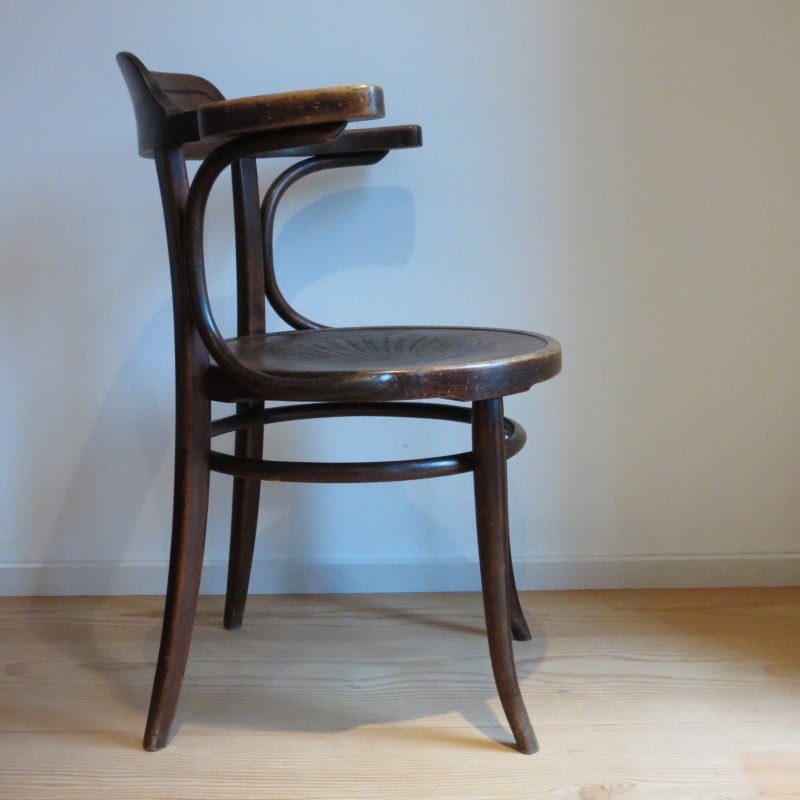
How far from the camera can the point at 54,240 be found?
128 centimetres

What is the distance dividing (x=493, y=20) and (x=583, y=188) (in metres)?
0.28

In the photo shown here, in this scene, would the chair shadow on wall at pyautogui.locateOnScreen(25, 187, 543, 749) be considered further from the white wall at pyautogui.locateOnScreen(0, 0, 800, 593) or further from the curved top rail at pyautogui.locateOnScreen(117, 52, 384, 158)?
the curved top rail at pyautogui.locateOnScreen(117, 52, 384, 158)

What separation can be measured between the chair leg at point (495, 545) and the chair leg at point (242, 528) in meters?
0.40

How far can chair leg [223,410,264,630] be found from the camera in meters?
1.17

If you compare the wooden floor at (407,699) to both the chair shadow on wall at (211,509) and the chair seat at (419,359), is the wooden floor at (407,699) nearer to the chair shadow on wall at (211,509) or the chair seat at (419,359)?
the chair shadow on wall at (211,509)

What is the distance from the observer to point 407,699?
1.02 metres

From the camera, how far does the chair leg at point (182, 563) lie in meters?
0.90

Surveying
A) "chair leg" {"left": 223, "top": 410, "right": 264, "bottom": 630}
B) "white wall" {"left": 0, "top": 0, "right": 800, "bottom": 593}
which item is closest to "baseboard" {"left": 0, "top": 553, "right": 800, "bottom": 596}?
"white wall" {"left": 0, "top": 0, "right": 800, "bottom": 593}

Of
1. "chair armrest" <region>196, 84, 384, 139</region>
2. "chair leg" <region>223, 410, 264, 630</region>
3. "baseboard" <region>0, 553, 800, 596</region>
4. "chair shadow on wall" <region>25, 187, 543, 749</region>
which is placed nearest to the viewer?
"chair armrest" <region>196, 84, 384, 139</region>

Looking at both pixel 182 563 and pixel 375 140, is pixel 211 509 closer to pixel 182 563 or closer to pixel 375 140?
pixel 182 563

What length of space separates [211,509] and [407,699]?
492 millimetres

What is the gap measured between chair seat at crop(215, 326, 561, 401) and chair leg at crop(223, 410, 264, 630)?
17cm

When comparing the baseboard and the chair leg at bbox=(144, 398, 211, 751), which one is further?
the baseboard

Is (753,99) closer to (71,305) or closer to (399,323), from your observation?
(399,323)
